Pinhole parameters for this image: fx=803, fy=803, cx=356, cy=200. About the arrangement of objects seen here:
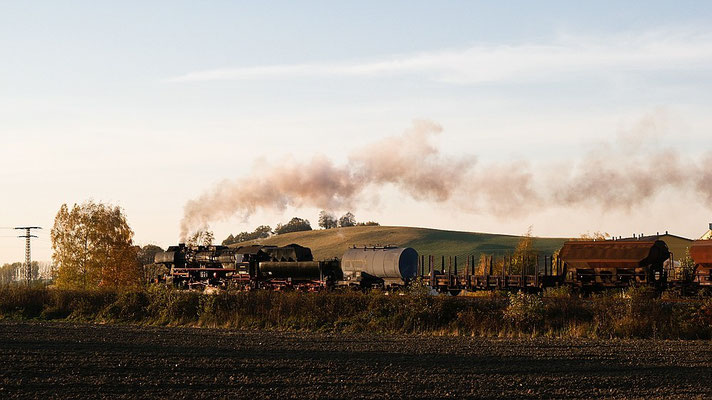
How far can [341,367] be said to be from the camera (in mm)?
24484

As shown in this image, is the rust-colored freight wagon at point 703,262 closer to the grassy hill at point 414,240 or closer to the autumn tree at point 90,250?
the autumn tree at point 90,250

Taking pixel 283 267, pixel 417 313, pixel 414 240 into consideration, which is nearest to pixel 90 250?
pixel 283 267

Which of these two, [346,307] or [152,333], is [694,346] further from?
[152,333]

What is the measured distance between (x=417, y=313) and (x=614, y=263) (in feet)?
57.7

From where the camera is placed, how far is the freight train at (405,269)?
4897cm

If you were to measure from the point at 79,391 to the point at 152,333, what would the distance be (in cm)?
1643

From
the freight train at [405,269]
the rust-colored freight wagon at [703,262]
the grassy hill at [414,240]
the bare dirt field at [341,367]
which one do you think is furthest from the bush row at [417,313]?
the grassy hill at [414,240]

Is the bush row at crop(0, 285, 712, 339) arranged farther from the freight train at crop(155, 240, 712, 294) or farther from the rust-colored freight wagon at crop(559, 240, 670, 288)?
the freight train at crop(155, 240, 712, 294)

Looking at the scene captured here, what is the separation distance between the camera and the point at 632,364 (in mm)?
25344

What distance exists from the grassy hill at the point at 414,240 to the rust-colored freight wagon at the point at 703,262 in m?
103

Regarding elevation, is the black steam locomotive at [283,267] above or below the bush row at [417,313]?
above

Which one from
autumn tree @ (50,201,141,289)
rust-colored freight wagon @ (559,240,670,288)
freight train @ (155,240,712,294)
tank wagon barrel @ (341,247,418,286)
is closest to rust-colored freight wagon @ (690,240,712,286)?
freight train @ (155,240,712,294)

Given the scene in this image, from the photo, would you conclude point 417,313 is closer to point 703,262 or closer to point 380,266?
point 380,266

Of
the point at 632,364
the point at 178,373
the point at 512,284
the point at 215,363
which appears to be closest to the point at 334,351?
the point at 215,363
